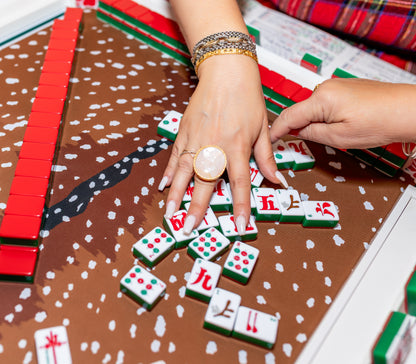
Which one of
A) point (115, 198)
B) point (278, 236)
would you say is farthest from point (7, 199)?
point (278, 236)

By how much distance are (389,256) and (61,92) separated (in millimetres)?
1054

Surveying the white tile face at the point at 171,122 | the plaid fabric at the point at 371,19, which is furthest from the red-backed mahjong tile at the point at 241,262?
the plaid fabric at the point at 371,19

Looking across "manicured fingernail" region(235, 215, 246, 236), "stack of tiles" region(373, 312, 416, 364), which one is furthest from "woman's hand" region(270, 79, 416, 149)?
"stack of tiles" region(373, 312, 416, 364)

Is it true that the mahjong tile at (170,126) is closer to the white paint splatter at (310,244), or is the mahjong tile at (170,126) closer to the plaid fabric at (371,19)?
the white paint splatter at (310,244)

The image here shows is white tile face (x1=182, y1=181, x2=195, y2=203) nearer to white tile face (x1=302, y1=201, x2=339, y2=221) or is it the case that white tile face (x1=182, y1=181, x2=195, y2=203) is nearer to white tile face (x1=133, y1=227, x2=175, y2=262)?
white tile face (x1=133, y1=227, x2=175, y2=262)

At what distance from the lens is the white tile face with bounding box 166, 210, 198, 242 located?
1.01 m

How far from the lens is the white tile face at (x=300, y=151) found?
4.00 feet

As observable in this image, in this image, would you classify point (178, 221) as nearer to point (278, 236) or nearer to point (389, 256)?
point (278, 236)

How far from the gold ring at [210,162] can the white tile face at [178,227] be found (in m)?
0.11

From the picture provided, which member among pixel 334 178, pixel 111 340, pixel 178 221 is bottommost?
pixel 111 340

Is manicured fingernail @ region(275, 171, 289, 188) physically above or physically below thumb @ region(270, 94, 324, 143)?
below

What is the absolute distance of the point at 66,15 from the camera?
150 cm

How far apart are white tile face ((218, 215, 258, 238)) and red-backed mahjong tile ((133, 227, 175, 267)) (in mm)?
139

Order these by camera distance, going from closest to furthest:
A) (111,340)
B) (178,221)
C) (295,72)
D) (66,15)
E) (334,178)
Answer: (111,340) → (178,221) → (334,178) → (295,72) → (66,15)
